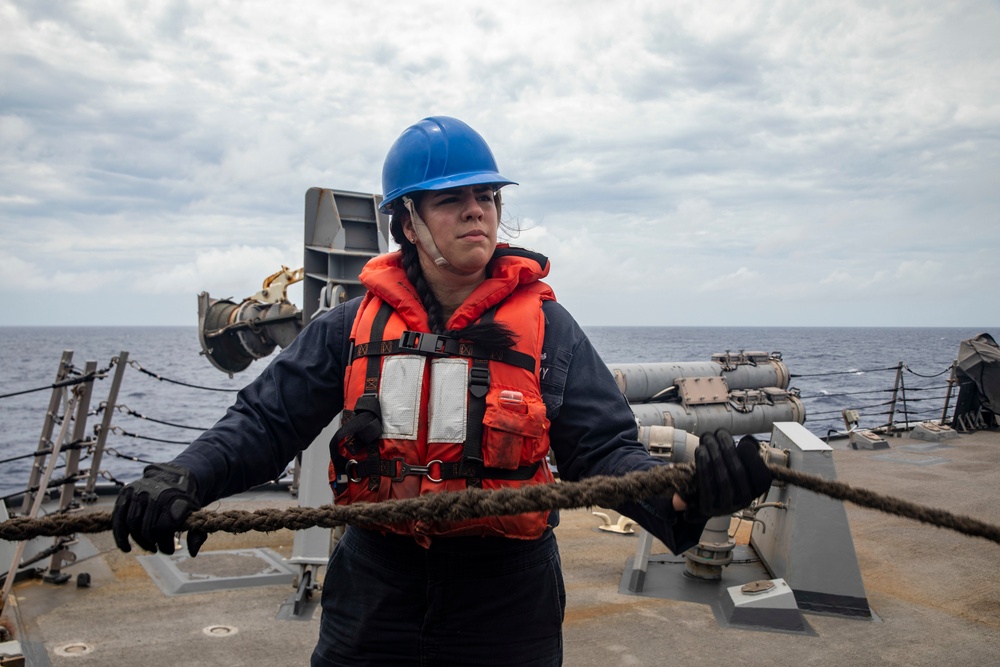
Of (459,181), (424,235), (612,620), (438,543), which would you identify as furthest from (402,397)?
(612,620)

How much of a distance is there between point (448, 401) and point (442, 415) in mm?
39

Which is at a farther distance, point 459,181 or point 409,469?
point 459,181

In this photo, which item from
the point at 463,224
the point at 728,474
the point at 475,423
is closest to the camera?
the point at 728,474

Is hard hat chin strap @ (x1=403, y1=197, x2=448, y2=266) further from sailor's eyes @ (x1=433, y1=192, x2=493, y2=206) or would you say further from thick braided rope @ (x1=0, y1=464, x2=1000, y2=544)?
thick braided rope @ (x1=0, y1=464, x2=1000, y2=544)

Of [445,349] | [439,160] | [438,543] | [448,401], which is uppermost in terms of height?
[439,160]

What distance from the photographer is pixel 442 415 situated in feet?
6.82

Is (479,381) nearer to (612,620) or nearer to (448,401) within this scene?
(448,401)

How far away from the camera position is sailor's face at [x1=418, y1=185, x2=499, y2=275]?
2.22 meters

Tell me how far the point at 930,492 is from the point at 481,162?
747 cm

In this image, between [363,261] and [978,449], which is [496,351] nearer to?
[363,261]

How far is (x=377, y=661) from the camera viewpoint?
6.88 ft

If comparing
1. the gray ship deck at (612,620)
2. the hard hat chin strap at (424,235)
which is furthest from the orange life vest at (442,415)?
the gray ship deck at (612,620)

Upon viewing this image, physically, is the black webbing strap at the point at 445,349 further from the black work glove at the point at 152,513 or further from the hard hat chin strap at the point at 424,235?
the black work glove at the point at 152,513

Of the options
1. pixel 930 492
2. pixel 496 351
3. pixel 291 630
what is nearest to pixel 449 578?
pixel 496 351
